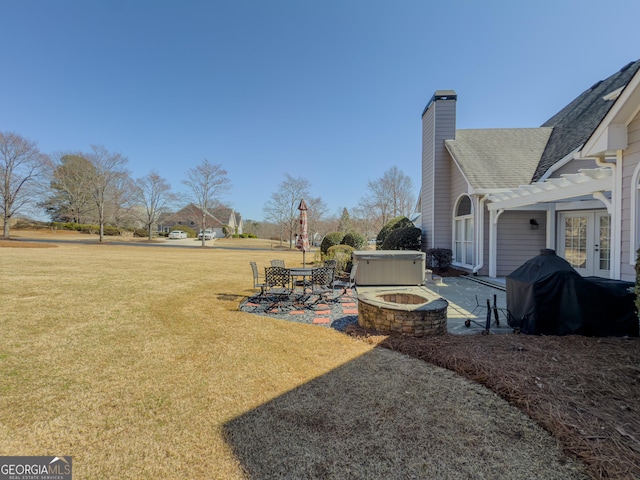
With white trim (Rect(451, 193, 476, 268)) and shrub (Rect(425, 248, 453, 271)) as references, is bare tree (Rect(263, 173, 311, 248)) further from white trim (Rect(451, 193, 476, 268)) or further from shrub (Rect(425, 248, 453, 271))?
shrub (Rect(425, 248, 453, 271))

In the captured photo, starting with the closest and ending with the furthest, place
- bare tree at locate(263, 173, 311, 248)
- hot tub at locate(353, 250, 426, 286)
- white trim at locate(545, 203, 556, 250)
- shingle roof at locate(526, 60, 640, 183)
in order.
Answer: hot tub at locate(353, 250, 426, 286) → white trim at locate(545, 203, 556, 250) → shingle roof at locate(526, 60, 640, 183) → bare tree at locate(263, 173, 311, 248)

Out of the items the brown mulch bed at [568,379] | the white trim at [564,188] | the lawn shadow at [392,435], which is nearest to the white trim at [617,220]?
the white trim at [564,188]

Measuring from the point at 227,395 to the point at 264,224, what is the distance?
56772mm

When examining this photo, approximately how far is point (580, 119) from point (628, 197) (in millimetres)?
8951

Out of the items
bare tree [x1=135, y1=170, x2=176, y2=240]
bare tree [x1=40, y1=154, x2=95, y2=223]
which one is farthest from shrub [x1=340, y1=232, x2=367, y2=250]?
bare tree [x1=40, y1=154, x2=95, y2=223]

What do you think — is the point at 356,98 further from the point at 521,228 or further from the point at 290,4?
the point at 521,228

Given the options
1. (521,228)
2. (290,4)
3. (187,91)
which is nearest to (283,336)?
(521,228)

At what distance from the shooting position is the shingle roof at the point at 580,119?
9773 millimetres

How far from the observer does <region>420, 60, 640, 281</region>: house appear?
4.86 meters

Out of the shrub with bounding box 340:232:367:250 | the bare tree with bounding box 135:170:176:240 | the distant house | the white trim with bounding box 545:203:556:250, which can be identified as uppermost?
the bare tree with bounding box 135:170:176:240

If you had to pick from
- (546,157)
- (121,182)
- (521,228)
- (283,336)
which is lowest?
(283,336)

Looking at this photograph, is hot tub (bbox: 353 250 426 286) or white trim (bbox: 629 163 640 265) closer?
white trim (bbox: 629 163 640 265)

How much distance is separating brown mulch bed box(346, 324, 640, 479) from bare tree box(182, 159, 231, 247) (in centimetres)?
3390

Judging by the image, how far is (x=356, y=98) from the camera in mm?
15594
